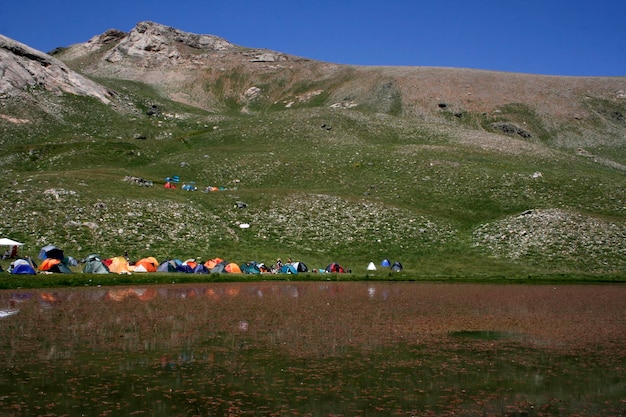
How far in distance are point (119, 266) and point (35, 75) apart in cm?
8724

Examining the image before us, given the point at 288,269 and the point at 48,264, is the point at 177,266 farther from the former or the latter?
the point at 48,264

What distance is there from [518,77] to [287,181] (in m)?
114

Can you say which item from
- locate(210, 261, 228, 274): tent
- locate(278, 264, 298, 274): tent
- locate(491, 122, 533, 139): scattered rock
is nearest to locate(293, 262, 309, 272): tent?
locate(278, 264, 298, 274): tent

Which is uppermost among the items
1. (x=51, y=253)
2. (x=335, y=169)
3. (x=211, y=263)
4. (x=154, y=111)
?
(x=154, y=111)

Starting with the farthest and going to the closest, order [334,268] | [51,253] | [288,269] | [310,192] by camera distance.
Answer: [310,192], [334,268], [288,269], [51,253]

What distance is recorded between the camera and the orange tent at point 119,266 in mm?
45469

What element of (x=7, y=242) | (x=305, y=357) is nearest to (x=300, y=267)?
(x=7, y=242)

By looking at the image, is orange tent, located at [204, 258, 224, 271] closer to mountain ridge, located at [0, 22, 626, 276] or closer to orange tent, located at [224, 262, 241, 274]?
orange tent, located at [224, 262, 241, 274]

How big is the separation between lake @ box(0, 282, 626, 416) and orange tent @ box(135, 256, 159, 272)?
13543 millimetres

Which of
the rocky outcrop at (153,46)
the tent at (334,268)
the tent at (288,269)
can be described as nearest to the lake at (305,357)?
the tent at (288,269)

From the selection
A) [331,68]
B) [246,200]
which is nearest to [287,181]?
[246,200]

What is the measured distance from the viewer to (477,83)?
164 m

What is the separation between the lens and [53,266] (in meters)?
43.3

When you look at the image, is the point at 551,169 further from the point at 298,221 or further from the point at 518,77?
the point at 518,77
